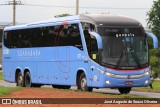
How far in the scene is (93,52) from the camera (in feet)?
80.0

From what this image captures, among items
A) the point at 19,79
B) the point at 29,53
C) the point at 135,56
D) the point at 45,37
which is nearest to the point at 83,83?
the point at 135,56

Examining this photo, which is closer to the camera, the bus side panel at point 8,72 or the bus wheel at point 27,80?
the bus wheel at point 27,80

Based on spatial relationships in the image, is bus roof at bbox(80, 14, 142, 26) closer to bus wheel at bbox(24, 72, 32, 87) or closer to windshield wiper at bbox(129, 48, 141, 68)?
windshield wiper at bbox(129, 48, 141, 68)

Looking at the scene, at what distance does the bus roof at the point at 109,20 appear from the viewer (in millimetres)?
24766

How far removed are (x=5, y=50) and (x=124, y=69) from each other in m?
12.0

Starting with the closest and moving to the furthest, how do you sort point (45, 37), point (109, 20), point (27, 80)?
point (109, 20) < point (45, 37) < point (27, 80)

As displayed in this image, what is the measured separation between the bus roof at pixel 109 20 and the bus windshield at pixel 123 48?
1.15 feet

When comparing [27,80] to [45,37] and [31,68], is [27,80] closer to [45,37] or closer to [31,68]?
[31,68]

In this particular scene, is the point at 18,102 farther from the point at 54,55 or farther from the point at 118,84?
the point at 54,55

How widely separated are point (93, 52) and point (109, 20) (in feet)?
5.70

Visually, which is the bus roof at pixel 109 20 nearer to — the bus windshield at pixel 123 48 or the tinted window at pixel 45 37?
the bus windshield at pixel 123 48

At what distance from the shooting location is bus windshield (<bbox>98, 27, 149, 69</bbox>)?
24031mm

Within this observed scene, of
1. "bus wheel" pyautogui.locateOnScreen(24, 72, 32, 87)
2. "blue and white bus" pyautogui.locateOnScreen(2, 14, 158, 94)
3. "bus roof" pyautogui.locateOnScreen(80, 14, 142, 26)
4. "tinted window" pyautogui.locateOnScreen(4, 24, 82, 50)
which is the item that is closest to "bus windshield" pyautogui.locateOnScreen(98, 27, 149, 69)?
"blue and white bus" pyautogui.locateOnScreen(2, 14, 158, 94)

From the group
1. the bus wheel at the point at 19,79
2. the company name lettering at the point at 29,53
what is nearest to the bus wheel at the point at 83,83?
the company name lettering at the point at 29,53
